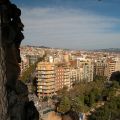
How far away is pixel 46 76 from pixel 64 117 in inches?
1661

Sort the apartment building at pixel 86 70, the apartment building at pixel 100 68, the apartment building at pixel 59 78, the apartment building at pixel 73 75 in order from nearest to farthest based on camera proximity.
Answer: the apartment building at pixel 59 78, the apartment building at pixel 73 75, the apartment building at pixel 86 70, the apartment building at pixel 100 68

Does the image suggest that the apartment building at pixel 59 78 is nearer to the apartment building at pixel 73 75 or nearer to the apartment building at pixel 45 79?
the apartment building at pixel 45 79

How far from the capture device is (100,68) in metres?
67.9

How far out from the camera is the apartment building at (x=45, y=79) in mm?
44938

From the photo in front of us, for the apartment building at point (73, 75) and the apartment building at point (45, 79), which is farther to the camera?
the apartment building at point (73, 75)

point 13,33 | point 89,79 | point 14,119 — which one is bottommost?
point 89,79

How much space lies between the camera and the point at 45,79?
45500mm

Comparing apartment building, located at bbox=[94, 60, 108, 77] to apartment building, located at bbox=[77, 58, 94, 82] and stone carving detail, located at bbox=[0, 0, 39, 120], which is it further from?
stone carving detail, located at bbox=[0, 0, 39, 120]

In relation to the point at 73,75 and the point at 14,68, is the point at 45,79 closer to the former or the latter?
the point at 73,75

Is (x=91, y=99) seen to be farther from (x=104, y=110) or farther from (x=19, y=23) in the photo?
(x=19, y=23)

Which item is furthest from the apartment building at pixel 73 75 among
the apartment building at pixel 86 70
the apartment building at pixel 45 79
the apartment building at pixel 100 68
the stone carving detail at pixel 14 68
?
the stone carving detail at pixel 14 68

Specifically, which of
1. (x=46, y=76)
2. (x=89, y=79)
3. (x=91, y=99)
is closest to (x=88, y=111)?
(x=91, y=99)

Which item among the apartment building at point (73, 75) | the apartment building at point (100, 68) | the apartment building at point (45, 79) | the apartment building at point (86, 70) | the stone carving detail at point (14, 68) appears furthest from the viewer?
the apartment building at point (100, 68)

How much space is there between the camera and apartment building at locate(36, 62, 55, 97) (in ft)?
147
